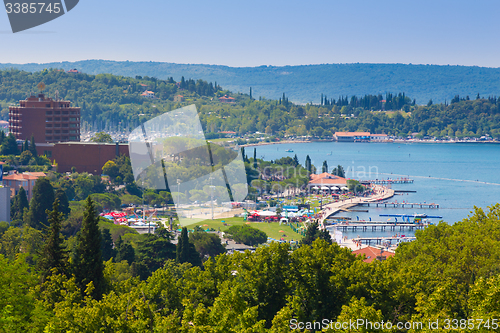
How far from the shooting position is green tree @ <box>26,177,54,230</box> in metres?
32.4

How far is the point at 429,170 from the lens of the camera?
10331 cm

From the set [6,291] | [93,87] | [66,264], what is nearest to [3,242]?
[66,264]

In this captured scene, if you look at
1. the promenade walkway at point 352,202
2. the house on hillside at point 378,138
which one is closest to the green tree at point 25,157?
the promenade walkway at point 352,202

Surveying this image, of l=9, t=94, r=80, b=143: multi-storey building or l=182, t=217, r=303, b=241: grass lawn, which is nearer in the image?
l=182, t=217, r=303, b=241: grass lawn

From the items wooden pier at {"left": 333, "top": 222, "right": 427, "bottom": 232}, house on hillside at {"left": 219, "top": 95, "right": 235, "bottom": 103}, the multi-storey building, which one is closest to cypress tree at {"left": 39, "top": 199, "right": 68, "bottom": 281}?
wooden pier at {"left": 333, "top": 222, "right": 427, "bottom": 232}

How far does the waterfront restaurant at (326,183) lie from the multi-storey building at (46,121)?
27.9 metres

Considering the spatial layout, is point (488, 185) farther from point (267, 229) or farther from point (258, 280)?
point (258, 280)

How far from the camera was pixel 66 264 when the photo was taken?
15.4 metres

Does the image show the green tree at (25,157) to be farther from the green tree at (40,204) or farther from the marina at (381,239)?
the marina at (381,239)

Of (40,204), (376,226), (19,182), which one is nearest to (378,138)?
(376,226)

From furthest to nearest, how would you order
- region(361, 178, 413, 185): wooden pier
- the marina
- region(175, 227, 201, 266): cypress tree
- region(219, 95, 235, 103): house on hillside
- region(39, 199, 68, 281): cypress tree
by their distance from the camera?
1. region(219, 95, 235, 103): house on hillside
2. region(361, 178, 413, 185): wooden pier
3. the marina
4. region(175, 227, 201, 266): cypress tree
5. region(39, 199, 68, 281): cypress tree

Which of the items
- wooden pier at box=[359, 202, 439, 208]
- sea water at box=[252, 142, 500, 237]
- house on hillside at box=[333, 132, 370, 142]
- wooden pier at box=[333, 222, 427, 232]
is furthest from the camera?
house on hillside at box=[333, 132, 370, 142]

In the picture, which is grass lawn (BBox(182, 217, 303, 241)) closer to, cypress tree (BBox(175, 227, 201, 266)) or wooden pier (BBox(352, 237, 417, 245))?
wooden pier (BBox(352, 237, 417, 245))

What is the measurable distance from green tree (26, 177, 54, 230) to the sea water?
2361 centimetres
